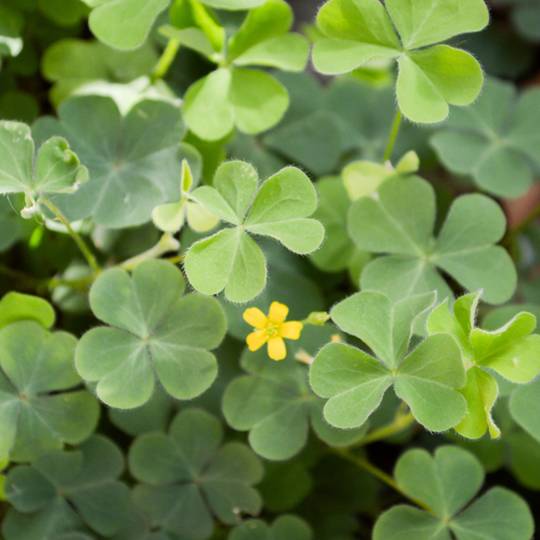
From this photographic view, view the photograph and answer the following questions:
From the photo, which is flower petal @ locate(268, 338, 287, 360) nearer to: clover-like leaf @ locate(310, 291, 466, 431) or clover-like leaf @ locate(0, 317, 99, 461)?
clover-like leaf @ locate(310, 291, 466, 431)

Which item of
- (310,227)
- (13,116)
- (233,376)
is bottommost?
(233,376)

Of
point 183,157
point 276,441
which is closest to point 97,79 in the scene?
point 183,157

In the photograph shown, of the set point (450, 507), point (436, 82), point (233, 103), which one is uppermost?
point (436, 82)

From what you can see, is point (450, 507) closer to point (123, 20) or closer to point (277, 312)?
point (277, 312)

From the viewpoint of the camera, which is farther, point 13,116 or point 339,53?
point 13,116

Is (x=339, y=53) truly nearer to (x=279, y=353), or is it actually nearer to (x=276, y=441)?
(x=279, y=353)

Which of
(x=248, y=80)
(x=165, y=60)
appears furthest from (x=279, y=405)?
(x=165, y=60)
